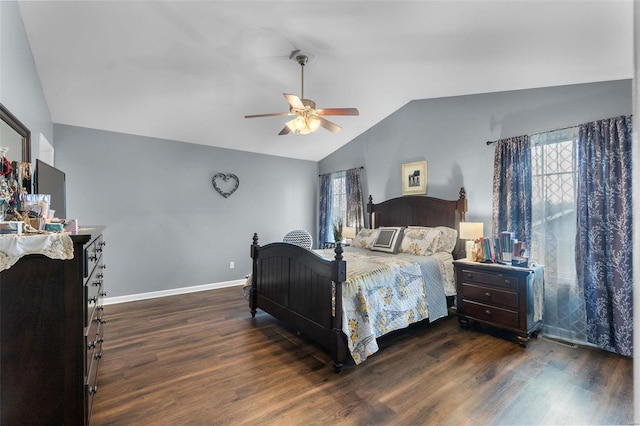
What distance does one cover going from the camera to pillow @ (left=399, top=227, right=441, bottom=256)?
3.57 m

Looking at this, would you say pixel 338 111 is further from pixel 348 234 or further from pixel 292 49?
pixel 348 234

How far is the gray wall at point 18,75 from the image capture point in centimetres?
196

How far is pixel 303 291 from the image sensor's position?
2.79 meters

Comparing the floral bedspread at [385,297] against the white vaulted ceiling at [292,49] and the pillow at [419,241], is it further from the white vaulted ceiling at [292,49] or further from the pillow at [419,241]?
the white vaulted ceiling at [292,49]

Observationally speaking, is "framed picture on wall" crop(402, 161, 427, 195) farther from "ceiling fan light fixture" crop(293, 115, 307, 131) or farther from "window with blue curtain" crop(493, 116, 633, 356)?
"ceiling fan light fixture" crop(293, 115, 307, 131)

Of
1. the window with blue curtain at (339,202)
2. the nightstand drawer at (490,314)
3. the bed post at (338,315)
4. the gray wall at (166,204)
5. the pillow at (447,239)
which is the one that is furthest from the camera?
the window with blue curtain at (339,202)

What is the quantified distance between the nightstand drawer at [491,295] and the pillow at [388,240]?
0.94m

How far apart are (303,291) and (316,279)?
0.27 m

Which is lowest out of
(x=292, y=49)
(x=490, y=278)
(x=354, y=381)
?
(x=354, y=381)

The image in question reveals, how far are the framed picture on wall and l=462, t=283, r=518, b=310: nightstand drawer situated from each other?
1.55 meters

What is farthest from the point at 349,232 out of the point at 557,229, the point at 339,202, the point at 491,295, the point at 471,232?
the point at 557,229

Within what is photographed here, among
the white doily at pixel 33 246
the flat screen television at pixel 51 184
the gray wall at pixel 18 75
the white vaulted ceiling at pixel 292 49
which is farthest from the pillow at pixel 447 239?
the gray wall at pixel 18 75

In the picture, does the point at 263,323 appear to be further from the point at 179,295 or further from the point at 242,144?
the point at 242,144

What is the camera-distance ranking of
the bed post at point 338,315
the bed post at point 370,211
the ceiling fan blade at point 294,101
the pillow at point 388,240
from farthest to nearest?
1. the bed post at point 370,211
2. the pillow at point 388,240
3. the ceiling fan blade at point 294,101
4. the bed post at point 338,315
